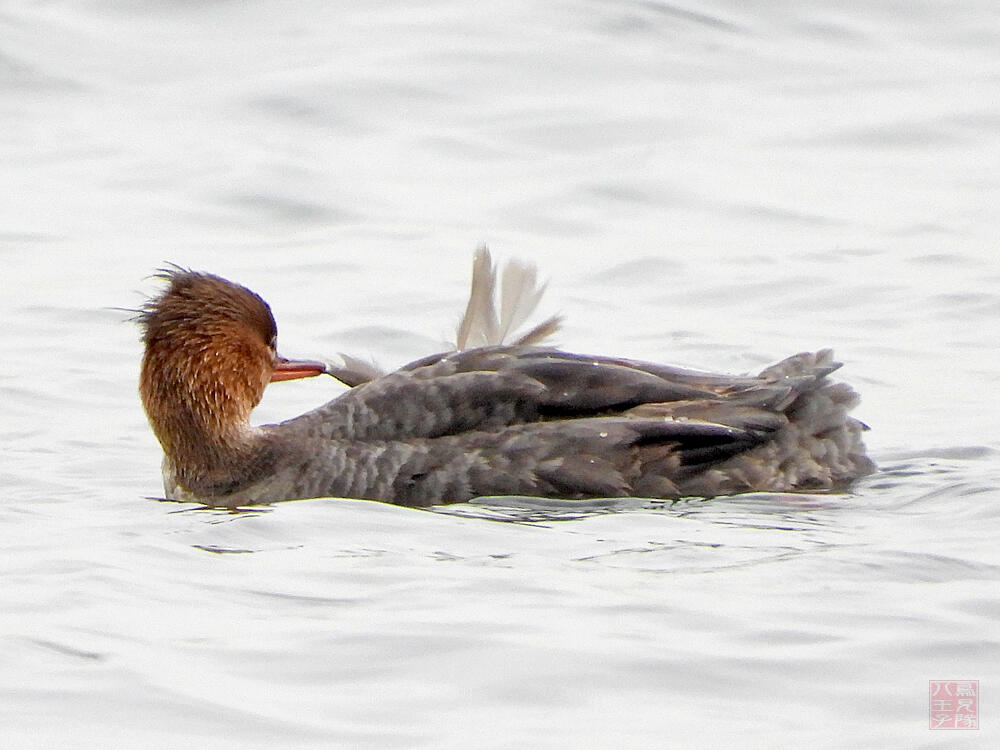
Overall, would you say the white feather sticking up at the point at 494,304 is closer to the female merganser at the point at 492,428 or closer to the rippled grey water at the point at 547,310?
the female merganser at the point at 492,428

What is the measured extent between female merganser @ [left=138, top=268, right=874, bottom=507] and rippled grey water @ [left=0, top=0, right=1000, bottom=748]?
19cm

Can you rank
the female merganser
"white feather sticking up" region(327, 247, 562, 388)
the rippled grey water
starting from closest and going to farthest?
the rippled grey water → the female merganser → "white feather sticking up" region(327, 247, 562, 388)

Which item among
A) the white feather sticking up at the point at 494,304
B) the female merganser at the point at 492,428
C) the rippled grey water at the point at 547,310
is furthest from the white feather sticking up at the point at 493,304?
the rippled grey water at the point at 547,310

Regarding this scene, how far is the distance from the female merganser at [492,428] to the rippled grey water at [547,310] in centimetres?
19

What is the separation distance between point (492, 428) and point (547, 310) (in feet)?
13.6

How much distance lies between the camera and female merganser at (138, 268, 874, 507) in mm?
7895

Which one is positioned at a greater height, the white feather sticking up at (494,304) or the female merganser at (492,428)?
the white feather sticking up at (494,304)

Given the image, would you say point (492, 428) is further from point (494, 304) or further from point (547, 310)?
point (547, 310)

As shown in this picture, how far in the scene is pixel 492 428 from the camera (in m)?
8.03

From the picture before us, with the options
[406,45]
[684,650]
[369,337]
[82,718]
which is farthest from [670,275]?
[82,718]

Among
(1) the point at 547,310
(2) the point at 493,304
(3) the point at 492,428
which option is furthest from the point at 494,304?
(1) the point at 547,310

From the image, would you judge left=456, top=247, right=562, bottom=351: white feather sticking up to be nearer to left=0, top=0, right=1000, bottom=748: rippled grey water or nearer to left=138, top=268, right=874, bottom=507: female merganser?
left=138, top=268, right=874, bottom=507: female merganser

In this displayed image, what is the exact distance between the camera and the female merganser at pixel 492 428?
789 centimetres

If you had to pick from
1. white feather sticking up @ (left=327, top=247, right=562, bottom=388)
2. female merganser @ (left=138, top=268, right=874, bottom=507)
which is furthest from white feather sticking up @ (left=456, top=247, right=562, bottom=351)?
female merganser @ (left=138, top=268, right=874, bottom=507)
